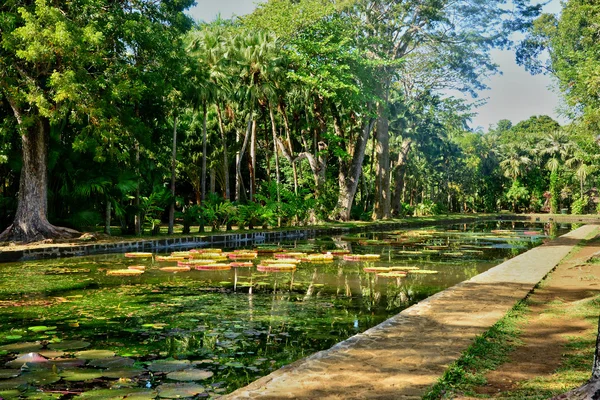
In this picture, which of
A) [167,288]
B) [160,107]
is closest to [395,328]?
[167,288]

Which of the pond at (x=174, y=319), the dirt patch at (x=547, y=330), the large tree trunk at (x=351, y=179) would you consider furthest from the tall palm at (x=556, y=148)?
the dirt patch at (x=547, y=330)

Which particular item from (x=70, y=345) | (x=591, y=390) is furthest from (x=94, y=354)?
(x=591, y=390)

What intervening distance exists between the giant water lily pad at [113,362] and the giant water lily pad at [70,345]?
0.56 meters

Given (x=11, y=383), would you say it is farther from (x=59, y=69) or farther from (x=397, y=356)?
(x=59, y=69)

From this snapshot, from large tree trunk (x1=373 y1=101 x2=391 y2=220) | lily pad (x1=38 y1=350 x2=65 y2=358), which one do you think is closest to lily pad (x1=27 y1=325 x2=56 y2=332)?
lily pad (x1=38 y1=350 x2=65 y2=358)

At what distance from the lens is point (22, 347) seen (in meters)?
5.71

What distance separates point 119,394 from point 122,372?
0.62 metres

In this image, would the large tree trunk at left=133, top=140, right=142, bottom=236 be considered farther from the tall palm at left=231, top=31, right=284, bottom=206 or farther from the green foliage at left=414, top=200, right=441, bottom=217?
the green foliage at left=414, top=200, right=441, bottom=217

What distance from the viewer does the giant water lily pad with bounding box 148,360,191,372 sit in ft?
16.7

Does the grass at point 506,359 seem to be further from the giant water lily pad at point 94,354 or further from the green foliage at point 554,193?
the green foliage at point 554,193

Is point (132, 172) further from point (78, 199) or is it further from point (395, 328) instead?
point (395, 328)

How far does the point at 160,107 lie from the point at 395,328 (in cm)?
1534

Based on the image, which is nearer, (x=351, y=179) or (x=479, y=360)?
(x=479, y=360)

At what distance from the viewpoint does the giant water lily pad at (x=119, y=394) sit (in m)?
4.29
